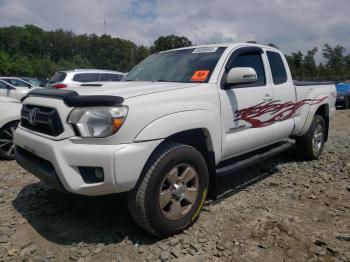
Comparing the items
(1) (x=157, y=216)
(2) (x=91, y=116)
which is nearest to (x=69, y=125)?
(2) (x=91, y=116)

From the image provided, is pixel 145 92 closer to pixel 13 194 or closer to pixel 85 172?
pixel 85 172

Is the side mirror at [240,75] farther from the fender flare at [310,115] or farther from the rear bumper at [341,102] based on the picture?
the rear bumper at [341,102]

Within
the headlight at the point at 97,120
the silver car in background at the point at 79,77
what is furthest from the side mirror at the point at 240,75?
the silver car in background at the point at 79,77

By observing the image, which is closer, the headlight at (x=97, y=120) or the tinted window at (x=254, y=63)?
the headlight at (x=97, y=120)

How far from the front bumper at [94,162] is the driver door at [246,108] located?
109 centimetres

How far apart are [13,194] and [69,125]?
2051 millimetres

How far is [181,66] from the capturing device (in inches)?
159

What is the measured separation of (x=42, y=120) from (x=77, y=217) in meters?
1.16

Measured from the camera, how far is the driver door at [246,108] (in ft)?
12.1

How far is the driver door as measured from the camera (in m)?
3.68

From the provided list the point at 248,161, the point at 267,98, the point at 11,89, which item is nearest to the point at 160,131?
the point at 248,161

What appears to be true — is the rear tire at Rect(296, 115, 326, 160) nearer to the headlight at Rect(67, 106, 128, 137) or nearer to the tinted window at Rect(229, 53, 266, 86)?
the tinted window at Rect(229, 53, 266, 86)

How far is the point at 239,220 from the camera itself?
3.56 meters

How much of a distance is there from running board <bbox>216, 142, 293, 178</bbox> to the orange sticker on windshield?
0.98m
